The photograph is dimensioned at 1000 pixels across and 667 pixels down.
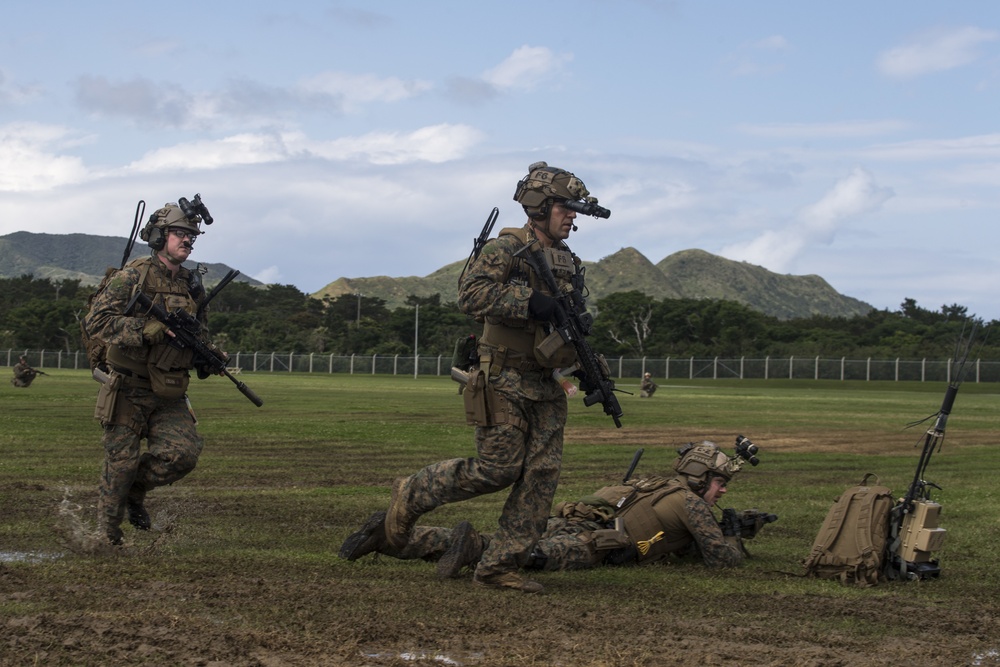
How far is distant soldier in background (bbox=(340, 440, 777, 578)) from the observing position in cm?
783

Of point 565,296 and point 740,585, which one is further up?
point 565,296

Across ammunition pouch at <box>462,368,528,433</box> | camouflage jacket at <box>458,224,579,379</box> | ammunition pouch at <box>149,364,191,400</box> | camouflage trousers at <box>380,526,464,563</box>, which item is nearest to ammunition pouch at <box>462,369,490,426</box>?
ammunition pouch at <box>462,368,528,433</box>

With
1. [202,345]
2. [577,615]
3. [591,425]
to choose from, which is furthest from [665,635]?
[591,425]

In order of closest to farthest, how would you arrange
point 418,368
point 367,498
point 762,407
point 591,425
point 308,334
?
point 367,498
point 591,425
point 762,407
point 418,368
point 308,334

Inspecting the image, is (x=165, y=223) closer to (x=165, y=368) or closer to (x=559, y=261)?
(x=165, y=368)

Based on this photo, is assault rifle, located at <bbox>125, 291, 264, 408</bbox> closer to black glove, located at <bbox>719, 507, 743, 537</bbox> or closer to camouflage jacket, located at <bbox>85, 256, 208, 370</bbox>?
camouflage jacket, located at <bbox>85, 256, 208, 370</bbox>

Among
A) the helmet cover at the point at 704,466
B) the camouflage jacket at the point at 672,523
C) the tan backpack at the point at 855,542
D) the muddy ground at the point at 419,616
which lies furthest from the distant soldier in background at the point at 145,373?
the tan backpack at the point at 855,542

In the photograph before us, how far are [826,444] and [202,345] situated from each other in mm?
14234

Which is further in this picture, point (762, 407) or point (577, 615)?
point (762, 407)

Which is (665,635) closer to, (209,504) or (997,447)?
(209,504)

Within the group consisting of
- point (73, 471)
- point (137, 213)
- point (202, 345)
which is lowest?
point (73, 471)

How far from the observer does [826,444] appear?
67.6 ft

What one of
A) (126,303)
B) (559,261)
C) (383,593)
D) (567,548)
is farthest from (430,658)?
(126,303)

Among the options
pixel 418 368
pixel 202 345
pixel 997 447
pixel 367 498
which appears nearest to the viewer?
pixel 202 345
